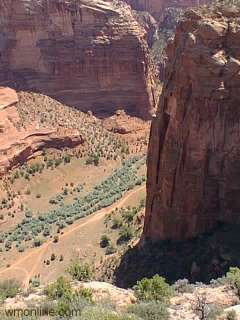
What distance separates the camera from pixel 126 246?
33.1m

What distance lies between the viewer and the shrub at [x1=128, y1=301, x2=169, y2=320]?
16.5 metres

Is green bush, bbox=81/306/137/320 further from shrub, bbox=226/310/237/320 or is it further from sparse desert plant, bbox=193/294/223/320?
shrub, bbox=226/310/237/320

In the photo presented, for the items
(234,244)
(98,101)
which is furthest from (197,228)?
(98,101)

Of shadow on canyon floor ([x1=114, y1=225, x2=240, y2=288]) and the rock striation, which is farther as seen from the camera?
the rock striation

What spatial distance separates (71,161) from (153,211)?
24484mm

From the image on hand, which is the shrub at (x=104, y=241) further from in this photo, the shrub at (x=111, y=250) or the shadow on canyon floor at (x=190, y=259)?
the shadow on canyon floor at (x=190, y=259)

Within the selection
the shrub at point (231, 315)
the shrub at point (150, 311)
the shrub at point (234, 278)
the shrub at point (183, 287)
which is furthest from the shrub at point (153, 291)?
the shrub at point (231, 315)

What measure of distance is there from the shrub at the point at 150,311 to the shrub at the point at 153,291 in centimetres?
167

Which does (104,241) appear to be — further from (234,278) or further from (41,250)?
(234,278)

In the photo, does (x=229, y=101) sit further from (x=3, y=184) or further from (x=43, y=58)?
(x=43, y=58)

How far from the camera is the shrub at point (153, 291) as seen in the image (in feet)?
62.2

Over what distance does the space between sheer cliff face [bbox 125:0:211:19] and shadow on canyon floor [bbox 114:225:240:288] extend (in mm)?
84607

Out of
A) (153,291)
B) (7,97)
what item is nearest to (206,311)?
(153,291)

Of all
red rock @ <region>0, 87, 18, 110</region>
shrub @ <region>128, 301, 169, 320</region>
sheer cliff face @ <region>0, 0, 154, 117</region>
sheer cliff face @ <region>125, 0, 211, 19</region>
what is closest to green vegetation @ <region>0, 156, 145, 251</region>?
red rock @ <region>0, 87, 18, 110</region>
